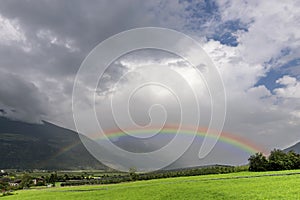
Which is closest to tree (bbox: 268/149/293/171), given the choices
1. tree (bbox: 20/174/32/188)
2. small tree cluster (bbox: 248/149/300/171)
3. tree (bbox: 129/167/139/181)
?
small tree cluster (bbox: 248/149/300/171)

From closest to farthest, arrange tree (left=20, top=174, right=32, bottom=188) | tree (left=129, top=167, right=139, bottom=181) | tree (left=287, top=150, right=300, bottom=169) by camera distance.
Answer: tree (left=287, top=150, right=300, bottom=169) < tree (left=129, top=167, right=139, bottom=181) < tree (left=20, top=174, right=32, bottom=188)

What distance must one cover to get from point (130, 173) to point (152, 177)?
48.8 feet

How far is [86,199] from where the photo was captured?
48.0 m

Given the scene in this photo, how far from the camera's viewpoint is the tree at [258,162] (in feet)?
266

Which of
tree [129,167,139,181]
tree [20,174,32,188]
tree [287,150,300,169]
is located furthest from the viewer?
tree [20,174,32,188]

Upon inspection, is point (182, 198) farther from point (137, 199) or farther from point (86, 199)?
point (86, 199)

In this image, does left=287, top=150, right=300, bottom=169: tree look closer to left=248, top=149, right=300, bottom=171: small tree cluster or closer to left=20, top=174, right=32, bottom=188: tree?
left=248, top=149, right=300, bottom=171: small tree cluster

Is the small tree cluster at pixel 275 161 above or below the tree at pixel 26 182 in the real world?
above

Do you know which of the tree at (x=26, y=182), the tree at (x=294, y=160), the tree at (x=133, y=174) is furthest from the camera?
the tree at (x=26, y=182)

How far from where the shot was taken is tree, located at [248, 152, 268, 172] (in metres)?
81.0

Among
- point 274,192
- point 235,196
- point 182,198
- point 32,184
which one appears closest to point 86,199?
point 182,198

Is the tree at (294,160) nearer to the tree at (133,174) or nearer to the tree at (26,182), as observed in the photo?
the tree at (133,174)

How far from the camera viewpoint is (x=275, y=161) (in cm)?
7869

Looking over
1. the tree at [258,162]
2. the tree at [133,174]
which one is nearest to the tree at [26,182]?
Result: the tree at [133,174]
